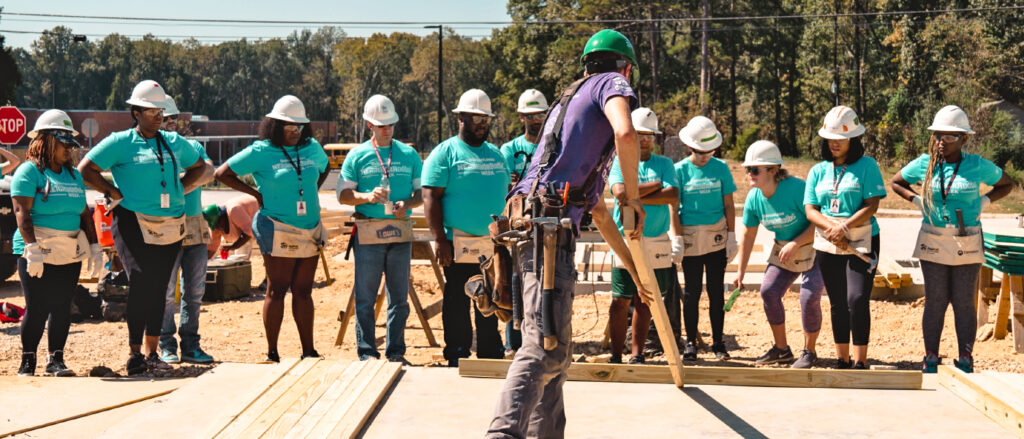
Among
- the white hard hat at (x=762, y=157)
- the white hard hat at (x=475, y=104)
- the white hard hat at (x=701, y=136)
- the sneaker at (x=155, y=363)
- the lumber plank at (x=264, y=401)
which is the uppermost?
the white hard hat at (x=475, y=104)

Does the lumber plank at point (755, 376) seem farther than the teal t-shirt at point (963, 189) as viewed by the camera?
No

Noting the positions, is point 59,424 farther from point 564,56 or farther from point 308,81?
point 308,81

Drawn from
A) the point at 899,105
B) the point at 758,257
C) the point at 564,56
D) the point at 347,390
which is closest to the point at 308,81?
the point at 564,56

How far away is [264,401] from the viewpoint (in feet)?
16.4

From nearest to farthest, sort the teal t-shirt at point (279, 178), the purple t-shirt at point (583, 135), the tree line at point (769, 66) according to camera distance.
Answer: the purple t-shirt at point (583, 135), the teal t-shirt at point (279, 178), the tree line at point (769, 66)

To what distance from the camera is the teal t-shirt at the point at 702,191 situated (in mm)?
7887

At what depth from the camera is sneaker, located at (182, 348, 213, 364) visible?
25.8 ft

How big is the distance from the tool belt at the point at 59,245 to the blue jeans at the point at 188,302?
88 centimetres

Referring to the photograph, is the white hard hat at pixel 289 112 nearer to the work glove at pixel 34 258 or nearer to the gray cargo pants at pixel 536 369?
the work glove at pixel 34 258


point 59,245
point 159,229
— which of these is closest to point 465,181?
point 159,229

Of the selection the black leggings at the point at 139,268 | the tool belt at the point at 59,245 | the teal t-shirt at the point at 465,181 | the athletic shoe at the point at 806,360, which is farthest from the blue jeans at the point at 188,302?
the athletic shoe at the point at 806,360

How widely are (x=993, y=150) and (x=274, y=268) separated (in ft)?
116

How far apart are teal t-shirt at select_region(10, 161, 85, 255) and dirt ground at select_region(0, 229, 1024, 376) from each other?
126 cm

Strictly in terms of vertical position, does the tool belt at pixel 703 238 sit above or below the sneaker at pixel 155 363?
above
